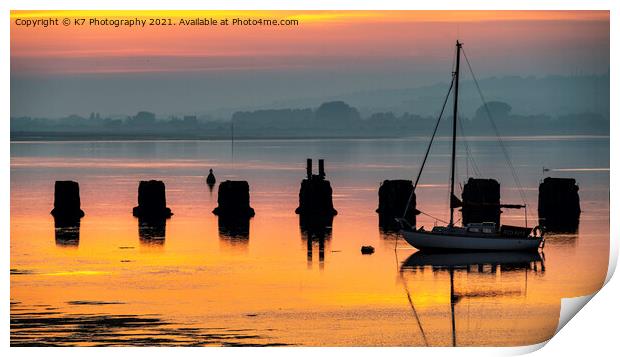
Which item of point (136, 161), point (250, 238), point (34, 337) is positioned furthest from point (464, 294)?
point (136, 161)

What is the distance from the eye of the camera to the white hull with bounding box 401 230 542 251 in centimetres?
4106

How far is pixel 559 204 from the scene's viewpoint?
54.8 meters

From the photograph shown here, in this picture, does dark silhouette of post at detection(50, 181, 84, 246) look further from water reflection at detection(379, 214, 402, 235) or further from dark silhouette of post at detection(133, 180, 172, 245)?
water reflection at detection(379, 214, 402, 235)

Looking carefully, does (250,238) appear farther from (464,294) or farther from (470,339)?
(470,339)

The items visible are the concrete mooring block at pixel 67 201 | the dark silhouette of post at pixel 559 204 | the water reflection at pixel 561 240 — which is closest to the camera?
the water reflection at pixel 561 240

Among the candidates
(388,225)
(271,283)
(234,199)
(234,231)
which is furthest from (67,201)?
(271,283)

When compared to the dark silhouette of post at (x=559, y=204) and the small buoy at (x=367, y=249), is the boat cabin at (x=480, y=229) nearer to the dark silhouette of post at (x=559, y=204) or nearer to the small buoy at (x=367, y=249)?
the small buoy at (x=367, y=249)

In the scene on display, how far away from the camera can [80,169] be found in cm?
11538

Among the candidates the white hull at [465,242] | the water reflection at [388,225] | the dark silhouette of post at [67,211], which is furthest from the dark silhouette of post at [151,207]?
the white hull at [465,242]

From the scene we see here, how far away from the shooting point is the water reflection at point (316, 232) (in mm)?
43312

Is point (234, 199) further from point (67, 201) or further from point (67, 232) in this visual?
point (67, 232)

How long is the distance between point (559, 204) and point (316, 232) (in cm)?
1152

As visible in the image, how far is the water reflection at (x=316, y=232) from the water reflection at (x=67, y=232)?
8.54 meters

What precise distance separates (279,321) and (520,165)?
326ft
